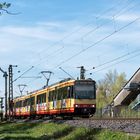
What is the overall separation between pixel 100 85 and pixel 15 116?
49399mm

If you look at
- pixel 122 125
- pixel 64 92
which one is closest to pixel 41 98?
pixel 64 92

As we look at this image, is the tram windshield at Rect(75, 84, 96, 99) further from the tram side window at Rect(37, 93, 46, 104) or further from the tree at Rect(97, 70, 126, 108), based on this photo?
the tree at Rect(97, 70, 126, 108)

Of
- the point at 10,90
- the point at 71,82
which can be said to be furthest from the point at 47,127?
the point at 10,90

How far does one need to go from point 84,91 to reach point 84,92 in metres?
0.08

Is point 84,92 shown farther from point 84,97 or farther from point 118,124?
point 118,124

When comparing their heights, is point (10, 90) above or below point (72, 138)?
above

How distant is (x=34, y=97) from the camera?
5991cm

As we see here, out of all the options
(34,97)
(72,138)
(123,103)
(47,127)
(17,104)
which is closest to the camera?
(72,138)

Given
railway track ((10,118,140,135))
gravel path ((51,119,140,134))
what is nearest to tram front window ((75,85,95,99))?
railway track ((10,118,140,135))

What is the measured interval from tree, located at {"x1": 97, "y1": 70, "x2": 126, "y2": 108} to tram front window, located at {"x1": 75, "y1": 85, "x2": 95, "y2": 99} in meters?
73.6

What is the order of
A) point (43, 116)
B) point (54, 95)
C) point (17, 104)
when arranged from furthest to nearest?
point (17, 104) < point (43, 116) < point (54, 95)

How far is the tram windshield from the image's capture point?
1703 inches

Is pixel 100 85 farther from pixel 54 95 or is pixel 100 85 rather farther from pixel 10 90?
pixel 54 95

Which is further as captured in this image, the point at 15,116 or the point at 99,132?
the point at 15,116
